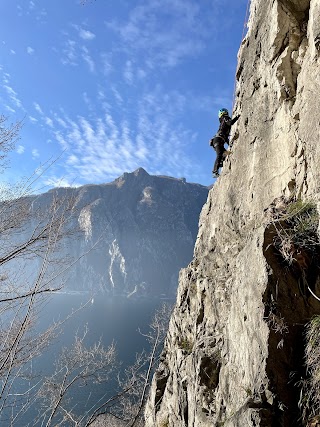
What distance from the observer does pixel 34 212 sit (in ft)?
19.6

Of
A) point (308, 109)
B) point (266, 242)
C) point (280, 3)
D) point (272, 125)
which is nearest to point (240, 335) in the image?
point (266, 242)

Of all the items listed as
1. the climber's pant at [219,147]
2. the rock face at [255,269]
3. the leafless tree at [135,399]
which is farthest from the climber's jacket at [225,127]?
the leafless tree at [135,399]

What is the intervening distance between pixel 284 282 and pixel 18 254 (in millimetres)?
4672

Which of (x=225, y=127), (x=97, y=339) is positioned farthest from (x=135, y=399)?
(x=97, y=339)

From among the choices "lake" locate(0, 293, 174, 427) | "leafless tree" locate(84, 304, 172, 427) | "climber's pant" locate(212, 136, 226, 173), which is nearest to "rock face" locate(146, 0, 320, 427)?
"climber's pant" locate(212, 136, 226, 173)

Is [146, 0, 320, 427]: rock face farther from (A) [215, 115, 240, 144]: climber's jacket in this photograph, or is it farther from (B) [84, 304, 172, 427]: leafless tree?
(B) [84, 304, 172, 427]: leafless tree

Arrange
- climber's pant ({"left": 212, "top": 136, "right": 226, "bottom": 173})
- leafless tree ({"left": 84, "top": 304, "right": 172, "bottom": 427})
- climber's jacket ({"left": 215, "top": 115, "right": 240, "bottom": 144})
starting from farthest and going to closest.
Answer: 1. leafless tree ({"left": 84, "top": 304, "right": 172, "bottom": 427})
2. climber's pant ({"left": 212, "top": 136, "right": 226, "bottom": 173})
3. climber's jacket ({"left": 215, "top": 115, "right": 240, "bottom": 144})

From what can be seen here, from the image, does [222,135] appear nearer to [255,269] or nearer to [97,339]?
[255,269]

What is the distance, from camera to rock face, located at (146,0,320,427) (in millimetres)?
4082

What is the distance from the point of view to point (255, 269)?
480cm

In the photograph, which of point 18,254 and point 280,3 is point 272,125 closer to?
point 280,3

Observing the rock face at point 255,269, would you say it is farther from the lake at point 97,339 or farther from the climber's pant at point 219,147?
the lake at point 97,339

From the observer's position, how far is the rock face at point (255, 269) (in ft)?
13.4

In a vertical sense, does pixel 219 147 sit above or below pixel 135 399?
above
